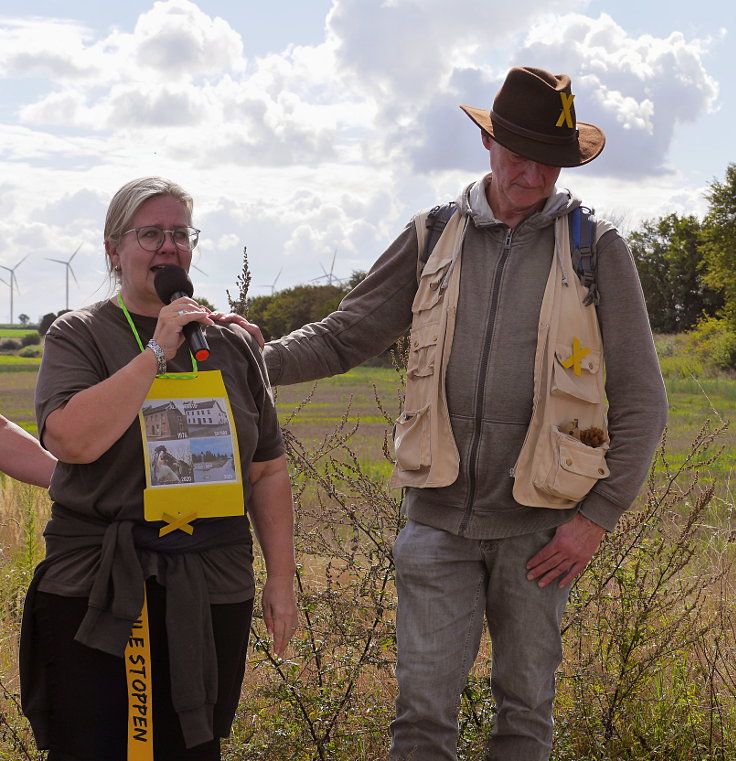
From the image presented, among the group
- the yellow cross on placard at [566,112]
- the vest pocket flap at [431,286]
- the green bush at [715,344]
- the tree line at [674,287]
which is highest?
the tree line at [674,287]

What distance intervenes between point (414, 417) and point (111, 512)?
3.44ft

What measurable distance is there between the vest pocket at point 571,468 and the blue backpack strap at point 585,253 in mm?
449

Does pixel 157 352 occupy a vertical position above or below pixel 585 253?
below

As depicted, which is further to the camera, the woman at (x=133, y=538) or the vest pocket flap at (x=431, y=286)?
the vest pocket flap at (x=431, y=286)

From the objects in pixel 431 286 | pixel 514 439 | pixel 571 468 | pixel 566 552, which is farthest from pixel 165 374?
pixel 566 552

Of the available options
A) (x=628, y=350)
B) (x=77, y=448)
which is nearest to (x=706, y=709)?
(x=628, y=350)

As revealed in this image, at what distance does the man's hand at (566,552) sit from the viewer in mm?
3236

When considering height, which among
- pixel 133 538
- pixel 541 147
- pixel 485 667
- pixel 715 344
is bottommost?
pixel 485 667

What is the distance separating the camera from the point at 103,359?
274cm

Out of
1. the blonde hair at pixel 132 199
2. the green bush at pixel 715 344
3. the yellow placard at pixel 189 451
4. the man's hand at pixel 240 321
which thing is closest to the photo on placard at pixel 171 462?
the yellow placard at pixel 189 451

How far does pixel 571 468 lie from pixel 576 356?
35cm

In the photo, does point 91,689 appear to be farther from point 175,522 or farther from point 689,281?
point 689,281

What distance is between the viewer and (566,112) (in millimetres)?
3410

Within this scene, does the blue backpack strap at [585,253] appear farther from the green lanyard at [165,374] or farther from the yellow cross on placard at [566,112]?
the green lanyard at [165,374]
